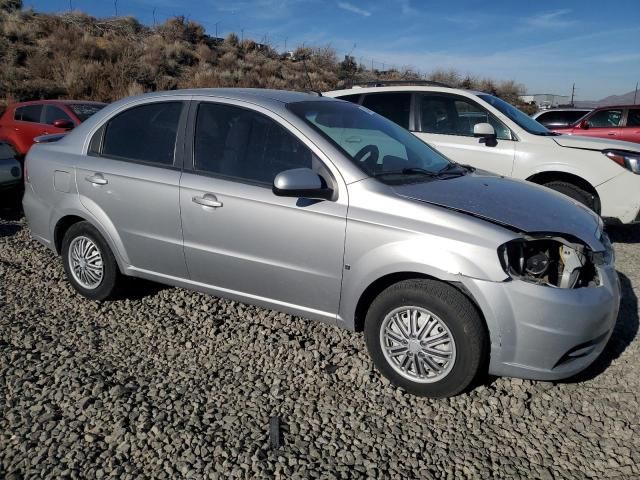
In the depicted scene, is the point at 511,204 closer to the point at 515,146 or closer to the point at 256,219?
the point at 256,219

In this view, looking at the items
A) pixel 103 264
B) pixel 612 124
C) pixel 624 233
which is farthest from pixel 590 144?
pixel 612 124

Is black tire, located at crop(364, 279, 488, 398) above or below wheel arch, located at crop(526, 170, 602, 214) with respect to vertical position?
below

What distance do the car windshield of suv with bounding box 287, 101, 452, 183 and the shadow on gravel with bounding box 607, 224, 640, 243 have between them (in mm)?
3656

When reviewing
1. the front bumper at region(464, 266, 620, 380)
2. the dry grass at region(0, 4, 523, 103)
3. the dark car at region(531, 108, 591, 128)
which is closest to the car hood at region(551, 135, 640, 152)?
the front bumper at region(464, 266, 620, 380)

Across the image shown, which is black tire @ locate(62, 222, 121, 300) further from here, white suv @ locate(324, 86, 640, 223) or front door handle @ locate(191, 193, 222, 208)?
white suv @ locate(324, 86, 640, 223)

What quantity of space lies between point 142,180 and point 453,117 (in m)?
4.26

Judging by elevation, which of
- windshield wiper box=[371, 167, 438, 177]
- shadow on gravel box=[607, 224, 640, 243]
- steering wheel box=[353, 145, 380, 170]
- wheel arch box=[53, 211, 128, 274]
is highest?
steering wheel box=[353, 145, 380, 170]

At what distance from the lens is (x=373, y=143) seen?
12.3ft

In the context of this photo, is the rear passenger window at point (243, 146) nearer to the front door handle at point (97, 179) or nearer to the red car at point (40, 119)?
the front door handle at point (97, 179)

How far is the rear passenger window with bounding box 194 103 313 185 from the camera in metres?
3.41

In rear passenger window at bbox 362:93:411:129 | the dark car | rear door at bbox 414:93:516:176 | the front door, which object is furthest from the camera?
the dark car

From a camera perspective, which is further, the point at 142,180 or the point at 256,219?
the point at 142,180

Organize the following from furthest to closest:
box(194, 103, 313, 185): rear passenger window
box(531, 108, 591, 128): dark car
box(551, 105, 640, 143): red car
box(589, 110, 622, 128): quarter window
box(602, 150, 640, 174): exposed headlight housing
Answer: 1. box(531, 108, 591, 128): dark car
2. box(589, 110, 622, 128): quarter window
3. box(551, 105, 640, 143): red car
4. box(602, 150, 640, 174): exposed headlight housing
5. box(194, 103, 313, 185): rear passenger window

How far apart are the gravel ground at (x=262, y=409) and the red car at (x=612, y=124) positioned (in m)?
9.86
